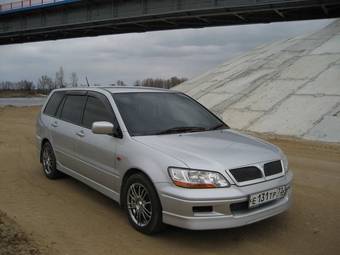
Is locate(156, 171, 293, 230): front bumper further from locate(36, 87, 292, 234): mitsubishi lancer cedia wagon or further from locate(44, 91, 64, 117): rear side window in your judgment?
locate(44, 91, 64, 117): rear side window

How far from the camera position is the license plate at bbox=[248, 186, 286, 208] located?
464 centimetres

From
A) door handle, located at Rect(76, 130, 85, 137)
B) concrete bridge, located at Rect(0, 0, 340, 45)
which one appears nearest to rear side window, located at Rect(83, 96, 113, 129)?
door handle, located at Rect(76, 130, 85, 137)

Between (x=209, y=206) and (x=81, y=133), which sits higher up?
(x=81, y=133)

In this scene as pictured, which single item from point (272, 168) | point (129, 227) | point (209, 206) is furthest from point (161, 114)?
point (209, 206)

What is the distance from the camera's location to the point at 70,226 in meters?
5.38

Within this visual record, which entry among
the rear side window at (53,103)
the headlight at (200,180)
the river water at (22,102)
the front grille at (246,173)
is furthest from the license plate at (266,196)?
the river water at (22,102)

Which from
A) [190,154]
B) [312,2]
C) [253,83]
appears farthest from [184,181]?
[312,2]

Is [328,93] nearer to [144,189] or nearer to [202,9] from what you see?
[202,9]

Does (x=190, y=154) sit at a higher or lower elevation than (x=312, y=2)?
lower

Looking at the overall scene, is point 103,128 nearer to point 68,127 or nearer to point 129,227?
point 129,227

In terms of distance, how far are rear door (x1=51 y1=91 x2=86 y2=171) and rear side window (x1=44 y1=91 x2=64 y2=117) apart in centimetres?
22

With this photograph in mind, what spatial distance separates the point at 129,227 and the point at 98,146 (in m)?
1.19

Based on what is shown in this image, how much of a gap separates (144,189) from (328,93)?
1278 cm

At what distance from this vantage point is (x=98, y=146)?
19.4 ft
